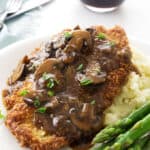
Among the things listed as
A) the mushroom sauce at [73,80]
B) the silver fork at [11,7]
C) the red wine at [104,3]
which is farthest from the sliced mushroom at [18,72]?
the red wine at [104,3]

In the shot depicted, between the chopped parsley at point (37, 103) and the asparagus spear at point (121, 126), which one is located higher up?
the chopped parsley at point (37, 103)

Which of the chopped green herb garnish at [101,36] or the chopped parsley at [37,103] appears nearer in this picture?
the chopped parsley at [37,103]

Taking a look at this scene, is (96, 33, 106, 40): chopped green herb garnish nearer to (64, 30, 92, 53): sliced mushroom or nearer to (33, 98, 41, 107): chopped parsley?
(64, 30, 92, 53): sliced mushroom

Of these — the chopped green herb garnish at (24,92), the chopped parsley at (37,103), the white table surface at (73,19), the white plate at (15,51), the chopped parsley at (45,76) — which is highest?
the chopped parsley at (45,76)

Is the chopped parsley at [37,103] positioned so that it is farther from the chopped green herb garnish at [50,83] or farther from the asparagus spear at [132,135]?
the asparagus spear at [132,135]

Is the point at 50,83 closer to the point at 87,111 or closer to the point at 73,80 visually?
the point at 73,80

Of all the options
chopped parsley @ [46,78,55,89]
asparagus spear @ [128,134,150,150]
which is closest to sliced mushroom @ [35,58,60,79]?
chopped parsley @ [46,78,55,89]
